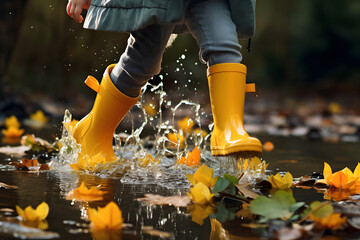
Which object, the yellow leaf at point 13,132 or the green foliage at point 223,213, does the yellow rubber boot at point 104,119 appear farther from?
the yellow leaf at point 13,132

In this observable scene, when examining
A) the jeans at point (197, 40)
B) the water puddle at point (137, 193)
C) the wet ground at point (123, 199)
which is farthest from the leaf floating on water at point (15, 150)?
the jeans at point (197, 40)

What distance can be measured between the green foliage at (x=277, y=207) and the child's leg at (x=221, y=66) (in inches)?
24.0

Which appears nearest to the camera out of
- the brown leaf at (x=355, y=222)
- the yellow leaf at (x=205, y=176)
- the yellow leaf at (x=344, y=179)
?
the brown leaf at (x=355, y=222)

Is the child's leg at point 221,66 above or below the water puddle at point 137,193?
above

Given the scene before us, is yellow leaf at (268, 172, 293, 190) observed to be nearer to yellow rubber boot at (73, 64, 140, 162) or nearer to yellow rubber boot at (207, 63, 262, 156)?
yellow rubber boot at (207, 63, 262, 156)

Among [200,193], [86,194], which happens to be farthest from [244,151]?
[86,194]

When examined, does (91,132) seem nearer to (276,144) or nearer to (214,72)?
(214,72)

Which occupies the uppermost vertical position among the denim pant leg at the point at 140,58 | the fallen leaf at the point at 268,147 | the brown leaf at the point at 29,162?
the denim pant leg at the point at 140,58

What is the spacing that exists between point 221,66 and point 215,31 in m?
0.15

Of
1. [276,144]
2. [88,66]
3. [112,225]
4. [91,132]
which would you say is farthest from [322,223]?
[88,66]

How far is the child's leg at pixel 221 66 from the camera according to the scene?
7.22ft

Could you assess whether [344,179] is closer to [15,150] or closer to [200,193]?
[200,193]

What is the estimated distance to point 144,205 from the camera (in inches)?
70.1

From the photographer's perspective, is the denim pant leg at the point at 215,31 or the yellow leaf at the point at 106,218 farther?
the denim pant leg at the point at 215,31
